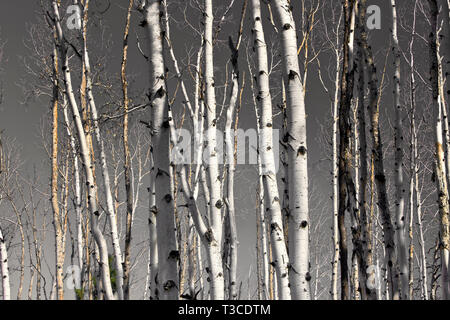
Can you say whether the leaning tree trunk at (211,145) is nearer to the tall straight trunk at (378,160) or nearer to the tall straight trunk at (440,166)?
the tall straight trunk at (378,160)

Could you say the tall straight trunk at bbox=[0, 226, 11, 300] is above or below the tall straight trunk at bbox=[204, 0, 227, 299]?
below

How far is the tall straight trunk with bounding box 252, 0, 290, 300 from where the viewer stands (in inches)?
118

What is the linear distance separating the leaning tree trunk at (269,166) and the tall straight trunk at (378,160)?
969 mm

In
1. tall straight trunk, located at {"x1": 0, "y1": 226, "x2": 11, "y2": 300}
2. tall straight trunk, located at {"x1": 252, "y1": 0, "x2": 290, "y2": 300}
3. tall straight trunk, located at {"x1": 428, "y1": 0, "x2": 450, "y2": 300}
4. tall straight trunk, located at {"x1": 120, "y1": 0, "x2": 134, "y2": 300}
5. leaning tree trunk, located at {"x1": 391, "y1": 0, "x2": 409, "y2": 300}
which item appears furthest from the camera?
tall straight trunk, located at {"x1": 0, "y1": 226, "x2": 11, "y2": 300}

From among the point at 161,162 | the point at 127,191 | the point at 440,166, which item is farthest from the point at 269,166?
the point at 127,191

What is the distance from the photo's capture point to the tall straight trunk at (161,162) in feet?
7.67

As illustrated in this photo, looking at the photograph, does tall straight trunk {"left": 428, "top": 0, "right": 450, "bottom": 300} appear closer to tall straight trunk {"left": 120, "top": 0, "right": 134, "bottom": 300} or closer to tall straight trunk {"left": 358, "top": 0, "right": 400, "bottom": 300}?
tall straight trunk {"left": 358, "top": 0, "right": 400, "bottom": 300}

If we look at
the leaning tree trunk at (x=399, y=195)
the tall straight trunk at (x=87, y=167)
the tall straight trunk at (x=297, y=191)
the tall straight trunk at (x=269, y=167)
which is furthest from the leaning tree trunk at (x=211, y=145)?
the leaning tree trunk at (x=399, y=195)

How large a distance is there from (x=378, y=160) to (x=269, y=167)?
1.03 m

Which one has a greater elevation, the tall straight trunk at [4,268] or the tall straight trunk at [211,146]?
the tall straight trunk at [211,146]

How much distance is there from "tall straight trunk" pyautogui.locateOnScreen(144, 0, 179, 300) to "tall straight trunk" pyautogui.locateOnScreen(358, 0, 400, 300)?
6.77ft

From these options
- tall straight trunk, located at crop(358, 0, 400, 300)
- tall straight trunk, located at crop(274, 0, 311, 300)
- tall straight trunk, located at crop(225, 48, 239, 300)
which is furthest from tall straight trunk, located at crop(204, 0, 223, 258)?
tall straight trunk, located at crop(274, 0, 311, 300)

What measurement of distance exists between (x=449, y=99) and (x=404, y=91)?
6711 millimetres
